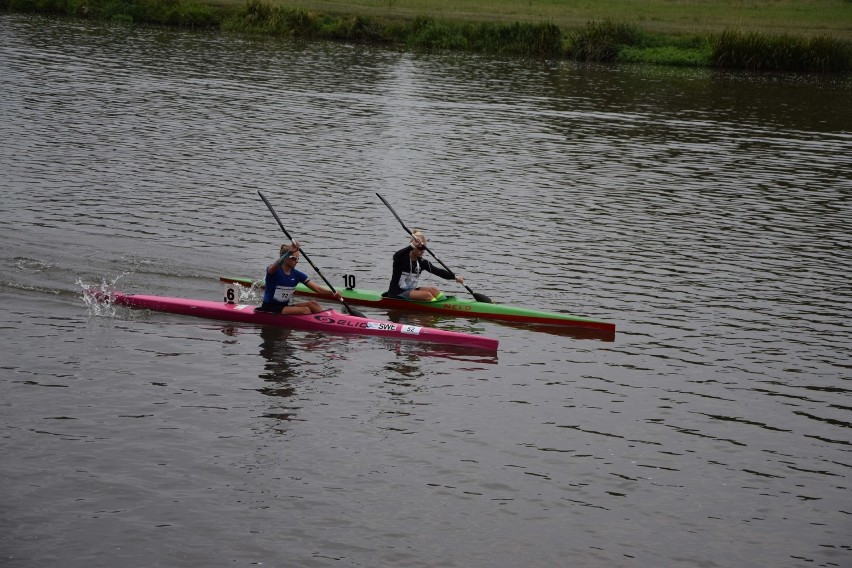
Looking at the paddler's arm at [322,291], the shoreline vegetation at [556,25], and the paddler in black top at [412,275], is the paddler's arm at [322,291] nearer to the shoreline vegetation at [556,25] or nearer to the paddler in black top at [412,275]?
the paddler in black top at [412,275]

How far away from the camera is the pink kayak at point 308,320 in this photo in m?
21.1

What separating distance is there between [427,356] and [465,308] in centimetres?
268

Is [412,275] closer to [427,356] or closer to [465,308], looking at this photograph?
[465,308]

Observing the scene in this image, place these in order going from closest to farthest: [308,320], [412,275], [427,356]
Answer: [427,356] → [308,320] → [412,275]

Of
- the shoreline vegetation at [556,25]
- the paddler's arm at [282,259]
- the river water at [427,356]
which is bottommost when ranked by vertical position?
the river water at [427,356]

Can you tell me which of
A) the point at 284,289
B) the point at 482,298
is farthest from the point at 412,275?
the point at 284,289

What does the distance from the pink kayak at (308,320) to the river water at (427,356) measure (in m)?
0.26

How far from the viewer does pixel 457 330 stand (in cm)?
2214

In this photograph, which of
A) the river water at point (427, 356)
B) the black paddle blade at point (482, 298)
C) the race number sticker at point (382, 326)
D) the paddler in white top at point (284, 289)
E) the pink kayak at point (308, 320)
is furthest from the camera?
the black paddle blade at point (482, 298)

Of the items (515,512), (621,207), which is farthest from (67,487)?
(621,207)

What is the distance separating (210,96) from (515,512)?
36830mm

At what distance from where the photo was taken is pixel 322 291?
22.8 meters

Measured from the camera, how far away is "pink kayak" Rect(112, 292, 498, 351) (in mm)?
21078

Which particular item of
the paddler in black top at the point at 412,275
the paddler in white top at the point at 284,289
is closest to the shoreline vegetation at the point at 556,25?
the paddler in black top at the point at 412,275
